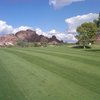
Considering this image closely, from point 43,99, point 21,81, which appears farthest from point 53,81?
point 43,99

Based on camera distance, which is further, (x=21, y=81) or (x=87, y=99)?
(x=21, y=81)

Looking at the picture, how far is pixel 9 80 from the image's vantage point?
12.3 meters

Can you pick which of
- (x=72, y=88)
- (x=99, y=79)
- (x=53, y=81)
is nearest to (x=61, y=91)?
(x=72, y=88)

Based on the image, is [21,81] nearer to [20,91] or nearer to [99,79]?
[20,91]

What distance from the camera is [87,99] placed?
869 cm

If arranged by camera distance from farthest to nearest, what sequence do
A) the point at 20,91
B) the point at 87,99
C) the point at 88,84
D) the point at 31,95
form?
the point at 88,84 < the point at 20,91 < the point at 31,95 < the point at 87,99

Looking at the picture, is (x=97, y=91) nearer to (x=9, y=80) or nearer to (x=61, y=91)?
(x=61, y=91)

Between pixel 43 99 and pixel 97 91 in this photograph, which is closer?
pixel 43 99

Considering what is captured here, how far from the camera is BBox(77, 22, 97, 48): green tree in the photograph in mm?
101750

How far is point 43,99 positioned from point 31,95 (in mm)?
633

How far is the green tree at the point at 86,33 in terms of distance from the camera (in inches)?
4006

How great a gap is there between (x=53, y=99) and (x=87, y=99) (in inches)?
41.1

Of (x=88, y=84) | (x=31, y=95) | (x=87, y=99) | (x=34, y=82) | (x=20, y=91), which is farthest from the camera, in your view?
(x=34, y=82)

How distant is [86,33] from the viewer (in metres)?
105
